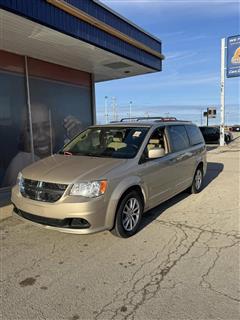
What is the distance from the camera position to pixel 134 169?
4.80 metres

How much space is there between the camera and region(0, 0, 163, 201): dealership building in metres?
6.76

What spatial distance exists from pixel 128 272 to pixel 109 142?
248cm

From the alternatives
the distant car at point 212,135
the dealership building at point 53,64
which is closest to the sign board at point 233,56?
the distant car at point 212,135

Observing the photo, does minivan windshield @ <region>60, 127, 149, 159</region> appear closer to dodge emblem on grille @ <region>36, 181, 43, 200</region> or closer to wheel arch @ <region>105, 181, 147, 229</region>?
wheel arch @ <region>105, 181, 147, 229</region>

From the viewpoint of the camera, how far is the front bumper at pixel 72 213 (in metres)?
4.08

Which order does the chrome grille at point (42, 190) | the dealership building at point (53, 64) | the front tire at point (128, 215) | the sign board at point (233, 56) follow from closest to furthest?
the chrome grille at point (42, 190), the front tire at point (128, 215), the dealership building at point (53, 64), the sign board at point (233, 56)

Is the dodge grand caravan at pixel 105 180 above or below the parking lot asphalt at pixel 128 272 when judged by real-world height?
above

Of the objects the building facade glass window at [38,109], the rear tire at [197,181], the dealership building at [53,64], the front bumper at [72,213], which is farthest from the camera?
the building facade glass window at [38,109]

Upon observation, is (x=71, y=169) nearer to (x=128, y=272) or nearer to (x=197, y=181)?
(x=128, y=272)

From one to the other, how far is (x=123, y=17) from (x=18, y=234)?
674 cm

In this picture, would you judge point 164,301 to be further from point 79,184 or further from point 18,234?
point 18,234

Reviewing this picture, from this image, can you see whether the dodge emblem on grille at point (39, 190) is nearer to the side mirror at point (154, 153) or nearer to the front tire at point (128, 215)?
the front tire at point (128, 215)

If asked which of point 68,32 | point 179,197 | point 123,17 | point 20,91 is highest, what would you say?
point 123,17

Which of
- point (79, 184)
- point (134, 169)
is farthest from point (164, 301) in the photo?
point (134, 169)
